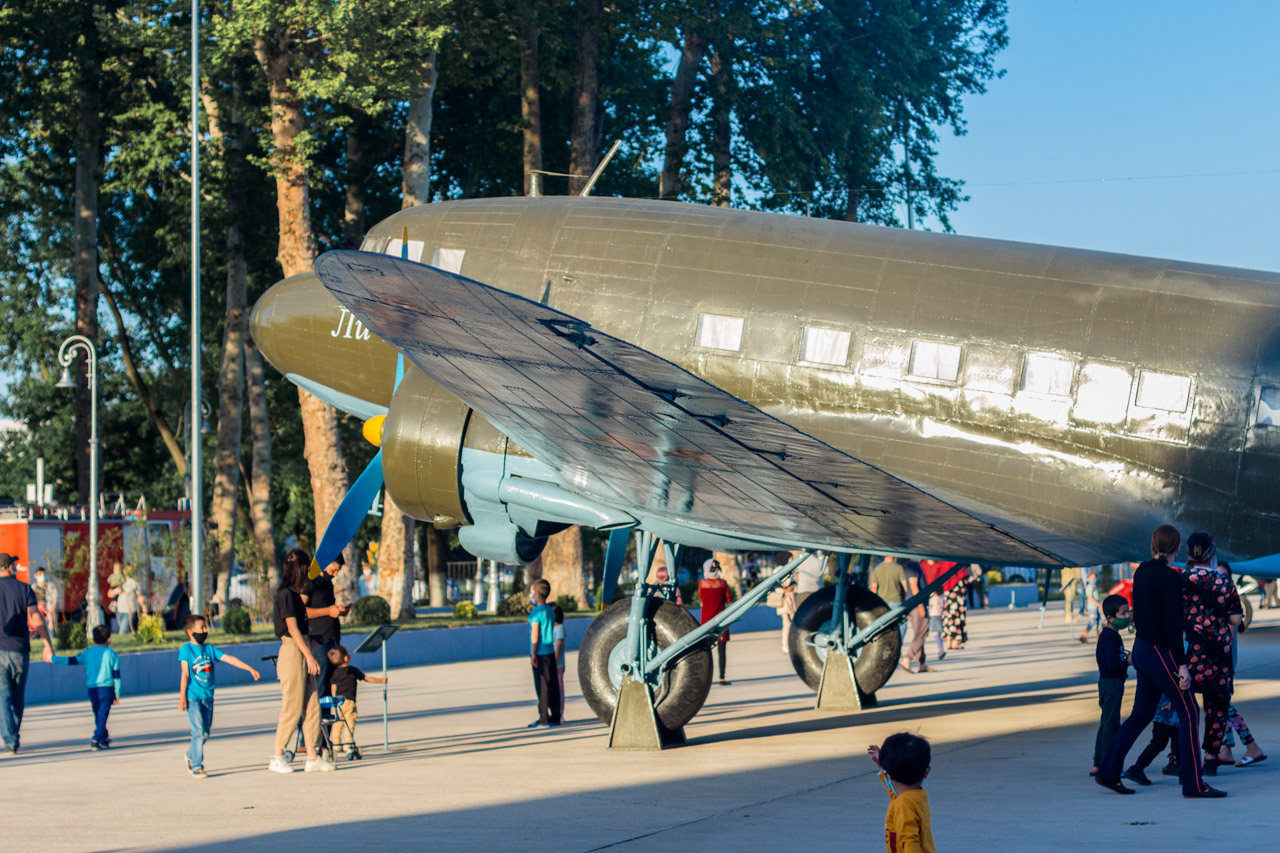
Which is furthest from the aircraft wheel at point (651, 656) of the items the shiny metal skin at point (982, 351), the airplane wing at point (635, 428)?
the shiny metal skin at point (982, 351)

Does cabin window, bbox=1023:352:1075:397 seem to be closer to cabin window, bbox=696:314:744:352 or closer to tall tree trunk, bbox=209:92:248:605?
cabin window, bbox=696:314:744:352

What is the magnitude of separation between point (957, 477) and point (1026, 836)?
5432mm

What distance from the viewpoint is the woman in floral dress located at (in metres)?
11.1

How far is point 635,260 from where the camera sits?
49.6 ft

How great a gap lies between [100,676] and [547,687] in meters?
5.05

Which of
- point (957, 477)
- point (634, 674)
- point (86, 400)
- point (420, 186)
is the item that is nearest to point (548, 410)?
point (634, 674)

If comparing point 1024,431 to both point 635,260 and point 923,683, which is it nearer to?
point 635,260

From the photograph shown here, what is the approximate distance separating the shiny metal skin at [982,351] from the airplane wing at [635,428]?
3.42 feet

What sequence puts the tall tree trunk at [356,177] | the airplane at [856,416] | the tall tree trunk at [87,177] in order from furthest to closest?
the tall tree trunk at [87,177] → the tall tree trunk at [356,177] → the airplane at [856,416]

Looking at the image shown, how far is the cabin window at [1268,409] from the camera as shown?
43.0 ft

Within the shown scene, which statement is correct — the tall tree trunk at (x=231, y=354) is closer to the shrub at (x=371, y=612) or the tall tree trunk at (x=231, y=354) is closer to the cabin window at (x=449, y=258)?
the shrub at (x=371, y=612)

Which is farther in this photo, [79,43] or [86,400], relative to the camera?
[86,400]

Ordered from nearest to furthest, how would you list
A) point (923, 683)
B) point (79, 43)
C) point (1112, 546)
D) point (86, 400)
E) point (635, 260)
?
point (1112, 546) < point (635, 260) < point (923, 683) < point (79, 43) < point (86, 400)

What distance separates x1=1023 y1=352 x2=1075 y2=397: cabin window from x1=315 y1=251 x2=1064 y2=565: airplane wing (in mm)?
1715
